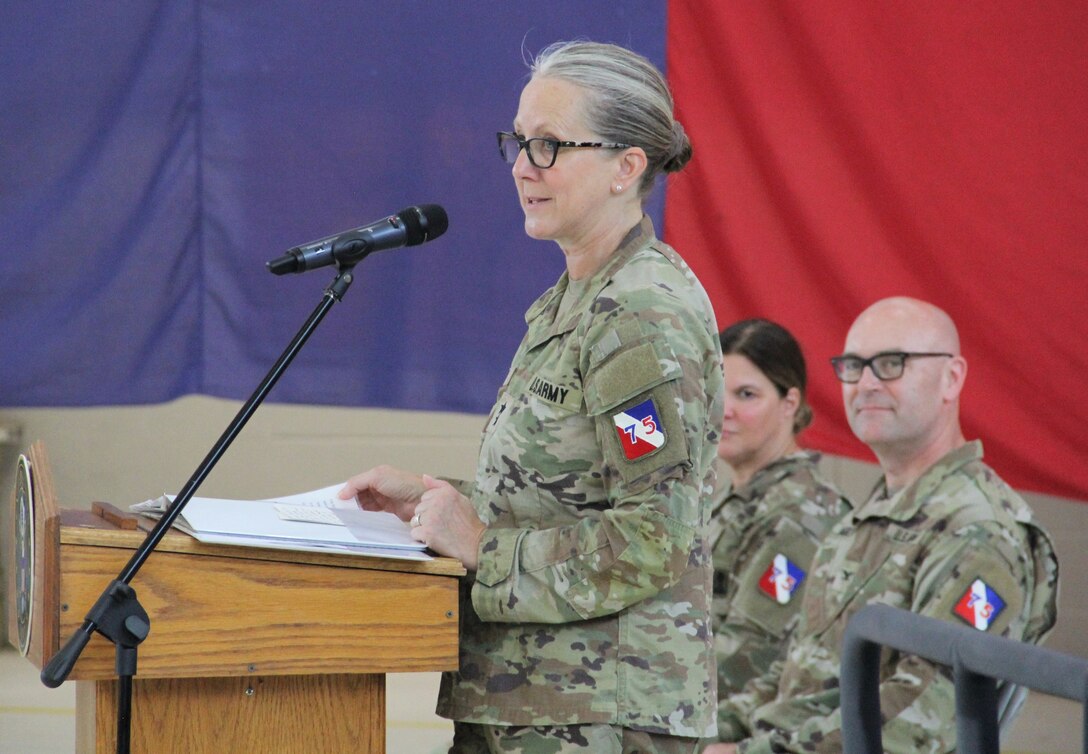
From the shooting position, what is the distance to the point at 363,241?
4.93 ft

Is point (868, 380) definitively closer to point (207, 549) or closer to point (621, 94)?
point (621, 94)

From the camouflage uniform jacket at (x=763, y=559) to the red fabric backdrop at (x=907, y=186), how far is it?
48 cm

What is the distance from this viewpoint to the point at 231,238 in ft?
11.5

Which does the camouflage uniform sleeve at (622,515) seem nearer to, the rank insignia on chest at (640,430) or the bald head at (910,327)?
the rank insignia on chest at (640,430)

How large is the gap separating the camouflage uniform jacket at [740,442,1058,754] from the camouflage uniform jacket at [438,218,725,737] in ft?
2.74

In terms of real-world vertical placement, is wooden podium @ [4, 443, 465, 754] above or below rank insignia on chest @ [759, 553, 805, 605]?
above

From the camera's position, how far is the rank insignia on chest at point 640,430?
1467mm

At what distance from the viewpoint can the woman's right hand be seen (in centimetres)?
176

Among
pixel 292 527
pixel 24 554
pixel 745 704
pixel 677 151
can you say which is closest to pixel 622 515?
pixel 292 527

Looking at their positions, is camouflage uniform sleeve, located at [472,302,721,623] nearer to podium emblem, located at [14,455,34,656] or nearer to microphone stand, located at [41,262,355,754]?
microphone stand, located at [41,262,355,754]

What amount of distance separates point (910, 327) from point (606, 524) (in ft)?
5.15

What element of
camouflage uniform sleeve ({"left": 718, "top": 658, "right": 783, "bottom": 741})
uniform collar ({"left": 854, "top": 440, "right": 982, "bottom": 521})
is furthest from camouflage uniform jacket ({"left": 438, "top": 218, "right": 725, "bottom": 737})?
camouflage uniform sleeve ({"left": 718, "top": 658, "right": 783, "bottom": 741})

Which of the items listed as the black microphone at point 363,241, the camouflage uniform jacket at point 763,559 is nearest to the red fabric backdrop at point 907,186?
the camouflage uniform jacket at point 763,559

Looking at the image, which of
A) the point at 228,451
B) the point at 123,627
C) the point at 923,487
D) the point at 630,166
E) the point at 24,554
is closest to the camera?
the point at 123,627
